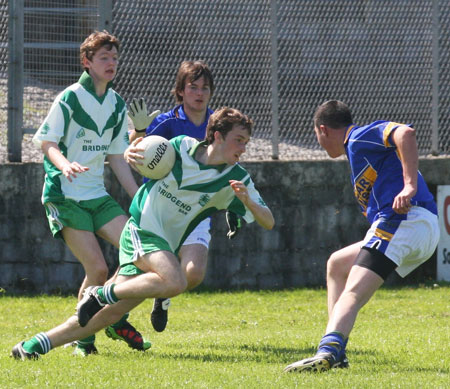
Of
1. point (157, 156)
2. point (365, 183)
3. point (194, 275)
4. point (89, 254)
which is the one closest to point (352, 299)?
point (365, 183)

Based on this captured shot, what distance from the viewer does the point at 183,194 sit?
6.36m

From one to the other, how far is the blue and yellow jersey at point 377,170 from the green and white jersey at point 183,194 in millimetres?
672

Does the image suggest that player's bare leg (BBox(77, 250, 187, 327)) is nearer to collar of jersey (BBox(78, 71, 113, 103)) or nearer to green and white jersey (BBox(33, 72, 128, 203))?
green and white jersey (BBox(33, 72, 128, 203))

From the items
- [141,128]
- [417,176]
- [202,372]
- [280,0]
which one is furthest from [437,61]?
[202,372]

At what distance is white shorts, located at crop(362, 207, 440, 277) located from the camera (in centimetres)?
615

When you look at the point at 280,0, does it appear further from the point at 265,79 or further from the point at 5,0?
the point at 5,0

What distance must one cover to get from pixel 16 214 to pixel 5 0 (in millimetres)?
2353

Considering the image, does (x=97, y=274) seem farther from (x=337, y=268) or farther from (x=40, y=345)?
(x=337, y=268)

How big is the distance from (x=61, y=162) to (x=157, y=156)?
2.50 ft

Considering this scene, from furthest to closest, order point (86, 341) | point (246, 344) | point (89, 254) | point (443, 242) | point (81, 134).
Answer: point (443, 242), point (246, 344), point (81, 134), point (89, 254), point (86, 341)

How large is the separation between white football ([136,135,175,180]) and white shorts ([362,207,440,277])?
134 centimetres

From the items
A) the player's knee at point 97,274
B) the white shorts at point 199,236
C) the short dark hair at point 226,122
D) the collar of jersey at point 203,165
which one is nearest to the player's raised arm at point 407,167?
the short dark hair at point 226,122

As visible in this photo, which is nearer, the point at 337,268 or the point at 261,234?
the point at 337,268

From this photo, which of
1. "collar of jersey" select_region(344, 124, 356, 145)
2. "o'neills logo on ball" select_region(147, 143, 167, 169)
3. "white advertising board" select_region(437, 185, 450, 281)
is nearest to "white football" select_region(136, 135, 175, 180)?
"o'neills logo on ball" select_region(147, 143, 167, 169)
